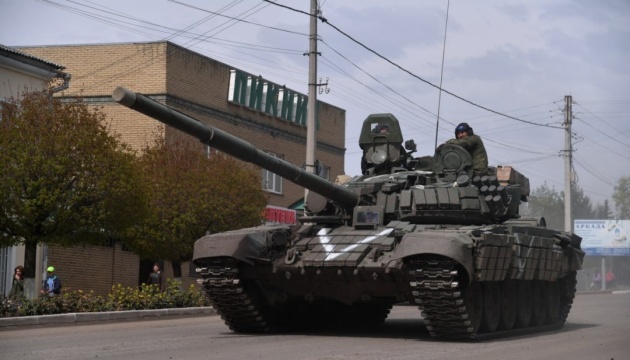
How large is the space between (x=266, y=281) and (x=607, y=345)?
5.01 m

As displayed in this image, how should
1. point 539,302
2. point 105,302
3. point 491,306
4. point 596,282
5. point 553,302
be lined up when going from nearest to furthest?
point 491,306 → point 539,302 → point 553,302 → point 105,302 → point 596,282

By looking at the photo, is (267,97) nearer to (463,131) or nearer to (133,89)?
(133,89)

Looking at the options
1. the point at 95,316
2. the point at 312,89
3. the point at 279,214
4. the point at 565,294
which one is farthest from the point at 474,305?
the point at 279,214

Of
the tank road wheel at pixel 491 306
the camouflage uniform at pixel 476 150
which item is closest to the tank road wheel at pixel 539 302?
the tank road wheel at pixel 491 306

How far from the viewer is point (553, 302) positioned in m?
19.7

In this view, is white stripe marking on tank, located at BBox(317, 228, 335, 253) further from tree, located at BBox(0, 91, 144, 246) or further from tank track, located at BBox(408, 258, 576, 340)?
tree, located at BBox(0, 91, 144, 246)

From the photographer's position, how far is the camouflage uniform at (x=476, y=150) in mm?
17062

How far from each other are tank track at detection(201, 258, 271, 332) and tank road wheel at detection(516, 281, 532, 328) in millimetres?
4463

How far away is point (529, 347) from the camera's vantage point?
14.0 metres

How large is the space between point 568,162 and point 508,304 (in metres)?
Result: 29.2

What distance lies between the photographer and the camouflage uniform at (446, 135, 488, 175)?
56.0 ft

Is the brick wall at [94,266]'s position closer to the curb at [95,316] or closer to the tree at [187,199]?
the tree at [187,199]

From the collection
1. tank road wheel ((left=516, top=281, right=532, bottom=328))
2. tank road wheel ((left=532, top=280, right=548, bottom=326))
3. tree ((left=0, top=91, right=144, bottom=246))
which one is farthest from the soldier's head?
tree ((left=0, top=91, right=144, bottom=246))

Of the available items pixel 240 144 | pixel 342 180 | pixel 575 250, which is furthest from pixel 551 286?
pixel 240 144
